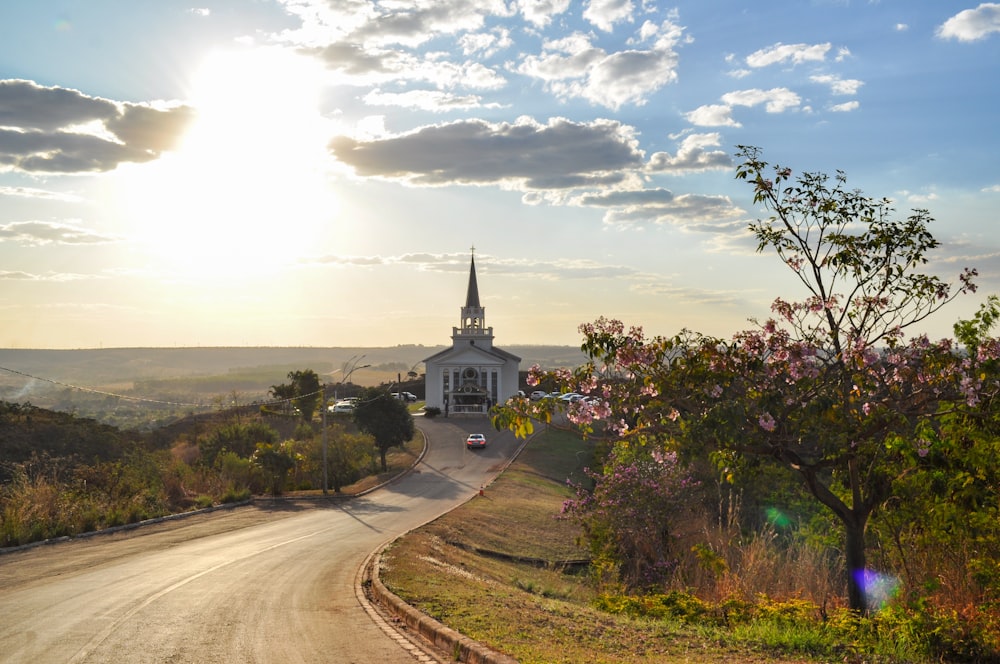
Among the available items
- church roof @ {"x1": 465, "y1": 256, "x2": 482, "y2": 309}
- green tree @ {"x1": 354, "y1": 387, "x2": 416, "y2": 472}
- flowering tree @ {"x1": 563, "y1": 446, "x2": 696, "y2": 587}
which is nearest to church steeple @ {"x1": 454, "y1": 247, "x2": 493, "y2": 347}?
church roof @ {"x1": 465, "y1": 256, "x2": 482, "y2": 309}

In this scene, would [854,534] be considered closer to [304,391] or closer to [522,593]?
[522,593]

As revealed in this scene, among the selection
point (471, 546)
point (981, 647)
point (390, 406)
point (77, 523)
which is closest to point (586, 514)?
point (471, 546)

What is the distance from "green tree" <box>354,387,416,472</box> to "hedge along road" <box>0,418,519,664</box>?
2087 centimetres

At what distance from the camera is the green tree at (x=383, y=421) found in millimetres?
54188

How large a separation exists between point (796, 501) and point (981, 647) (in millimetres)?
17105

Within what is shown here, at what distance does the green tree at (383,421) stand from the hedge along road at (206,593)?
20.9 meters

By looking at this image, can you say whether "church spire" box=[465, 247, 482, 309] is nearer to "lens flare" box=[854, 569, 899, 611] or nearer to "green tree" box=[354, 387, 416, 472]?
"green tree" box=[354, 387, 416, 472]

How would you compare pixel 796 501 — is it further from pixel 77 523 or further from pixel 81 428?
pixel 81 428

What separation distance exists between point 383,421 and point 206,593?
3816 cm

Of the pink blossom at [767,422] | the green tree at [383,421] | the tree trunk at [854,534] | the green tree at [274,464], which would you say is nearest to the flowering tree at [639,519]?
the tree trunk at [854,534]

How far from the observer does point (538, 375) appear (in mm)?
12977

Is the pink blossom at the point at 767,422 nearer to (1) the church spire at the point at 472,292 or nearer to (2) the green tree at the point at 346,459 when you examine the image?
(2) the green tree at the point at 346,459

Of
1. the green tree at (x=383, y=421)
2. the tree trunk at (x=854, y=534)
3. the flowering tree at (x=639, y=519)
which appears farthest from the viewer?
the green tree at (x=383, y=421)

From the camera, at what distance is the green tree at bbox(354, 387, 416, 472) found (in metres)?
54.2
